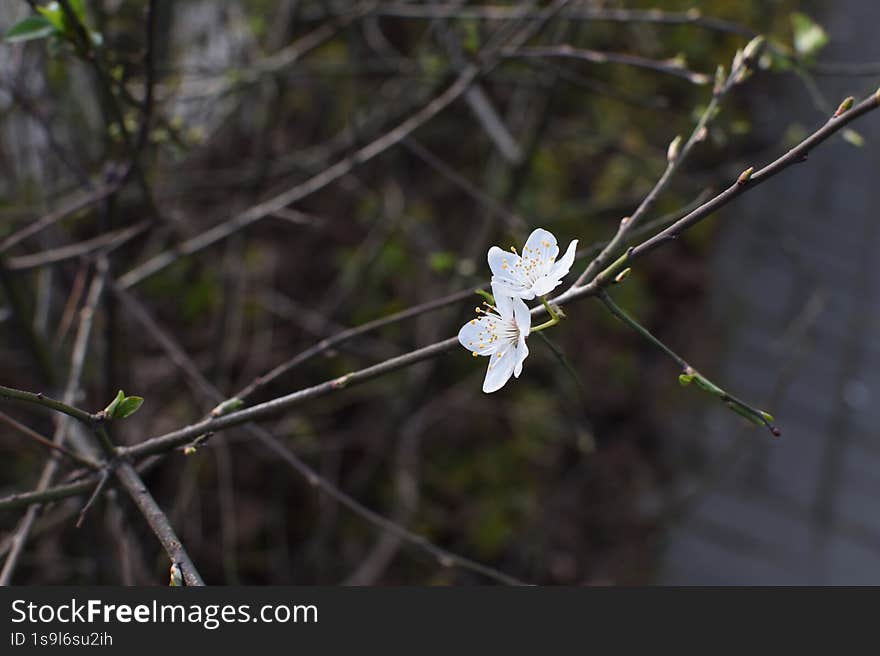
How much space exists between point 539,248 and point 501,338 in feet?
0.49

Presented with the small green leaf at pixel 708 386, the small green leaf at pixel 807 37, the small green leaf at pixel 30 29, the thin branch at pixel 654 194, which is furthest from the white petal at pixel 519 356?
the small green leaf at pixel 807 37

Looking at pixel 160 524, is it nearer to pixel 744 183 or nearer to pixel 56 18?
pixel 744 183

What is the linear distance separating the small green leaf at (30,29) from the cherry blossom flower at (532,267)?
913mm

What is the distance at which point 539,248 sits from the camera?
123cm

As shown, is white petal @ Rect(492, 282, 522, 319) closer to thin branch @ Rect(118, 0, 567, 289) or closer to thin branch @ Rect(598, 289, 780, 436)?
thin branch @ Rect(598, 289, 780, 436)

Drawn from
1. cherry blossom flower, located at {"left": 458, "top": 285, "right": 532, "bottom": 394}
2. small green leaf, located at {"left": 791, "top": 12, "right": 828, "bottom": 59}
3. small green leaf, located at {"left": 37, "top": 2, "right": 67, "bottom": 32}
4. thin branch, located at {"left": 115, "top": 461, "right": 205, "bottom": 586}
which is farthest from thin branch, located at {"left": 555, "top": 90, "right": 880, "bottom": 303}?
small green leaf, located at {"left": 37, "top": 2, "right": 67, "bottom": 32}

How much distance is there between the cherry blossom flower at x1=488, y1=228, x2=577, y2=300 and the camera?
1065mm

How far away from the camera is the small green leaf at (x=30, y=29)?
1.47 meters

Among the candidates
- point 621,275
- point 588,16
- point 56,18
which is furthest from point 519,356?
point 588,16

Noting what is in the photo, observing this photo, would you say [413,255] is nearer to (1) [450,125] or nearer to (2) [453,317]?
(1) [450,125]

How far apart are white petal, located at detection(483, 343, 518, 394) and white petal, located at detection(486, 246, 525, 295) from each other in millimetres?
92

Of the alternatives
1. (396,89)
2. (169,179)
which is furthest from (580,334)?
(169,179)

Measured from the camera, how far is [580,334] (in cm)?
399

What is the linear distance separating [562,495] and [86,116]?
238cm
